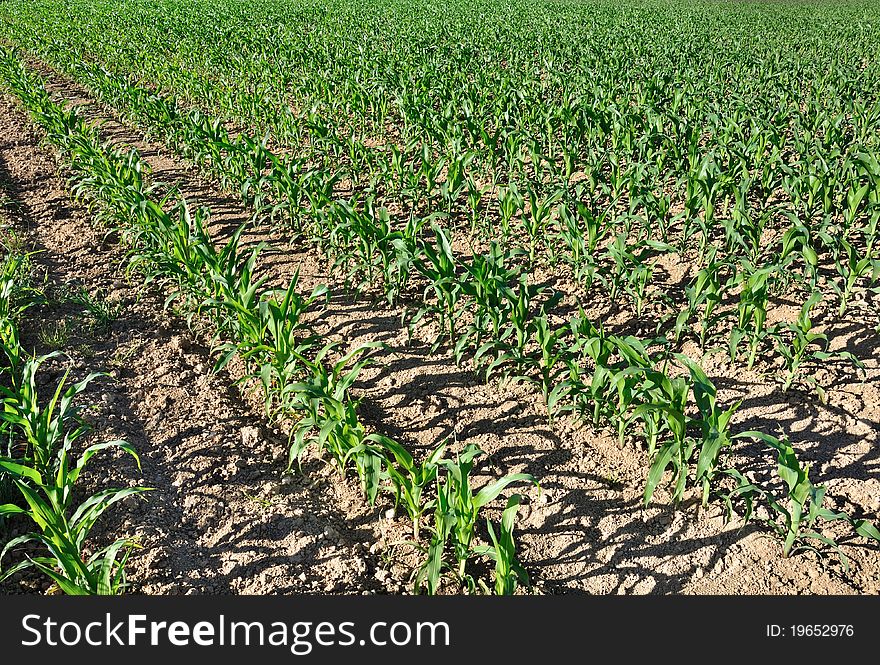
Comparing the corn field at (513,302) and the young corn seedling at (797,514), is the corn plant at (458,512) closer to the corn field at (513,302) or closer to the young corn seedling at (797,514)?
the corn field at (513,302)

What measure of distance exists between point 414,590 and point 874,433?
2.58 metres

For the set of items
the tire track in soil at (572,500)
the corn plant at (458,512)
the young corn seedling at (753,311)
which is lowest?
the tire track in soil at (572,500)

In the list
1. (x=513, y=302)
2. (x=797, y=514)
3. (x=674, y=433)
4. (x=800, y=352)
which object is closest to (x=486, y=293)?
(x=513, y=302)

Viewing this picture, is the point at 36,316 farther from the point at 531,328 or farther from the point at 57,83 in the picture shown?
the point at 57,83

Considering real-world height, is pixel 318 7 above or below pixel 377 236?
above

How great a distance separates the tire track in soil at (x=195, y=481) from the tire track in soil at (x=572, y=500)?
0.24 metres

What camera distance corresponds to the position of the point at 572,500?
10.4 ft

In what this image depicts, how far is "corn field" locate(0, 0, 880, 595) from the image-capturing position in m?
2.90

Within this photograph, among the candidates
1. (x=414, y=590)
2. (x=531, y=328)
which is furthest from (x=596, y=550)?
(x=531, y=328)

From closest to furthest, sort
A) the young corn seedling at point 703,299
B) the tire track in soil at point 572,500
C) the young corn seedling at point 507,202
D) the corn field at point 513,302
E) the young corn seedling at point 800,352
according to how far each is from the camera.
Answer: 1. the tire track in soil at point 572,500
2. the corn field at point 513,302
3. the young corn seedling at point 800,352
4. the young corn seedling at point 703,299
5. the young corn seedling at point 507,202

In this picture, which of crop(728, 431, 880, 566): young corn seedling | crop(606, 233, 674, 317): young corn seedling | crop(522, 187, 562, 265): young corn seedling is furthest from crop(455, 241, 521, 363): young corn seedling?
crop(728, 431, 880, 566): young corn seedling

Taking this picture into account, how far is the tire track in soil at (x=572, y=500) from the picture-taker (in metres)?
2.75

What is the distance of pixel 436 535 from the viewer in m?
2.85

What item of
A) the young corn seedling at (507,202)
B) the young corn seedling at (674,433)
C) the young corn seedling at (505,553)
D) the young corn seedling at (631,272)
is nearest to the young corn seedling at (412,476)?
the young corn seedling at (505,553)
